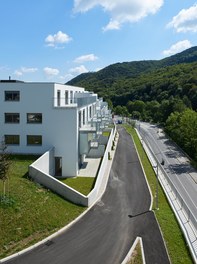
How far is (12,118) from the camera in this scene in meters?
30.0

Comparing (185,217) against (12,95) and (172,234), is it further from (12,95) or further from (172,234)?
(12,95)

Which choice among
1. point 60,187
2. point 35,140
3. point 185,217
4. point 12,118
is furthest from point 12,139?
point 185,217

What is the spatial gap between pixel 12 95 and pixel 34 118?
3.42 m

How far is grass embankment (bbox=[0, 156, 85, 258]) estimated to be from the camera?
50.6ft

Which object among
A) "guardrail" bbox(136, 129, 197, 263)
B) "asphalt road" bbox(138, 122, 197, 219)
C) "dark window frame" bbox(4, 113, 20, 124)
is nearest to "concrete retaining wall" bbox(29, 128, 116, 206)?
"guardrail" bbox(136, 129, 197, 263)

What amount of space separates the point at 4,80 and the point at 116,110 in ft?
319

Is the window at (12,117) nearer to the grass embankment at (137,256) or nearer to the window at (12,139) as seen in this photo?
the window at (12,139)

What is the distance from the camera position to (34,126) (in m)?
29.7

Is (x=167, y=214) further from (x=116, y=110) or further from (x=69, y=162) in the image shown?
(x=116, y=110)

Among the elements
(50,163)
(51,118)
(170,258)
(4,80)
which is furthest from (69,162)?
(170,258)

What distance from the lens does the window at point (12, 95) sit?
1161 inches

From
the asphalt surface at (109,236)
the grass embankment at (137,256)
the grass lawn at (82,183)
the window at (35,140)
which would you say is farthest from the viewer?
the window at (35,140)

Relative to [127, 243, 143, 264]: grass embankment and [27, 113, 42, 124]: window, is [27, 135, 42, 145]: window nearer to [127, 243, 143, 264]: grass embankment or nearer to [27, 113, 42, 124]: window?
[27, 113, 42, 124]: window

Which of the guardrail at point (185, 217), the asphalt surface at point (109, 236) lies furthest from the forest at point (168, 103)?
the asphalt surface at point (109, 236)
